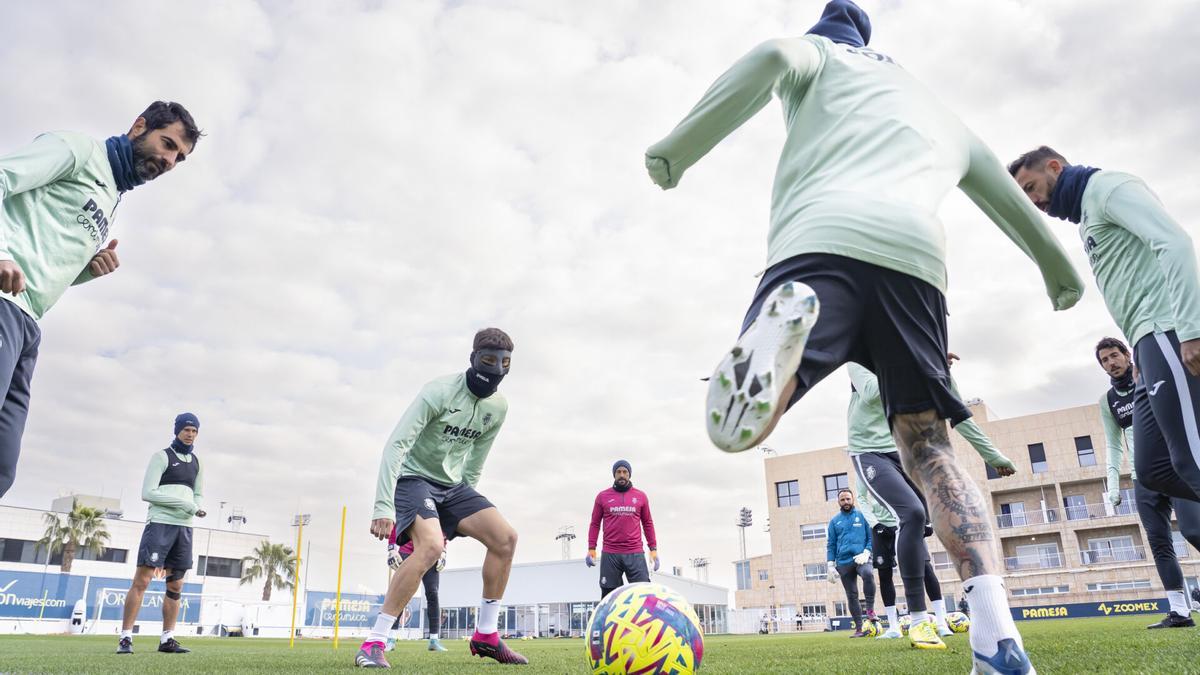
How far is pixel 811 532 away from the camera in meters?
55.6

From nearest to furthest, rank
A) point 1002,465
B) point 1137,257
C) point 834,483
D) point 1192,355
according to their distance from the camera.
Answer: point 1192,355 → point 1137,257 → point 1002,465 → point 834,483

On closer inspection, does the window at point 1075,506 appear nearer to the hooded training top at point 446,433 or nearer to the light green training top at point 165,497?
the hooded training top at point 446,433

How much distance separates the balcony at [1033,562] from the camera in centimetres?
4644

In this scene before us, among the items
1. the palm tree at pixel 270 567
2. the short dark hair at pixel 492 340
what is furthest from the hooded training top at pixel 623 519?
the palm tree at pixel 270 567

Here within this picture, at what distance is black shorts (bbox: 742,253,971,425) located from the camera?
7.45 feet

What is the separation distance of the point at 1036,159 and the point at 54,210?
5.33 m

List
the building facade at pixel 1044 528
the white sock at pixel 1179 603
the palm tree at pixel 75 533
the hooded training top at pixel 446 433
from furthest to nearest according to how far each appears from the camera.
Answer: the palm tree at pixel 75 533
the building facade at pixel 1044 528
the white sock at pixel 1179 603
the hooded training top at pixel 446 433

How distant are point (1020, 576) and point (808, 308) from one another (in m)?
54.6

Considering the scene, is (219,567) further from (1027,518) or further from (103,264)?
(103,264)

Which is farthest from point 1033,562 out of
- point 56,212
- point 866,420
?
point 56,212

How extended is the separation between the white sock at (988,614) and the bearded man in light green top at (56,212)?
386 cm

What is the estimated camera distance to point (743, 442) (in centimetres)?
199

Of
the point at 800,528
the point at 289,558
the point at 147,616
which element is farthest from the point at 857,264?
the point at 289,558

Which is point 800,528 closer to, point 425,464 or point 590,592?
point 590,592
